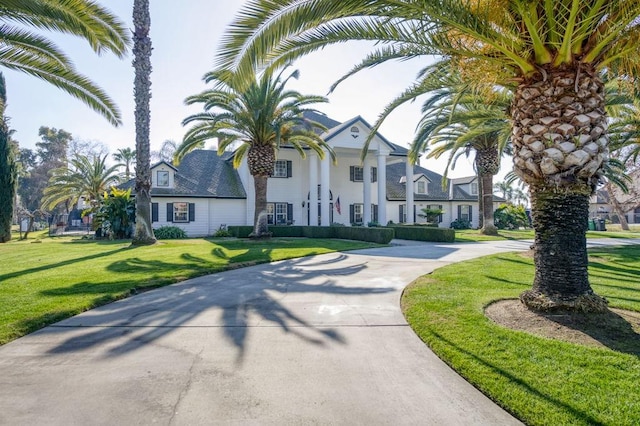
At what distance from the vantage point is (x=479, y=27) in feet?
17.8

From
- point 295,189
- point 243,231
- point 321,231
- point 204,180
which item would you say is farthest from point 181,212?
point 321,231

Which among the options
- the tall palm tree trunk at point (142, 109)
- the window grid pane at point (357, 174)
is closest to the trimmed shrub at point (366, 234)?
the window grid pane at point (357, 174)

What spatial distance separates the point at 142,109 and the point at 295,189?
13379 mm

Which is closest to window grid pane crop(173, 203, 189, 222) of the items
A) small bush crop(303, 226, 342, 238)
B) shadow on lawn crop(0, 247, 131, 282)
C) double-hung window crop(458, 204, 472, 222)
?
small bush crop(303, 226, 342, 238)

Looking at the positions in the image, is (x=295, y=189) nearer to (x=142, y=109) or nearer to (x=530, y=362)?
(x=142, y=109)

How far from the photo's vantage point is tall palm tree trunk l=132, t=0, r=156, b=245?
662 inches

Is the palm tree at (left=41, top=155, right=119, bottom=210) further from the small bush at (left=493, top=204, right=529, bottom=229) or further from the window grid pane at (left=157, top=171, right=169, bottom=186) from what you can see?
the small bush at (left=493, top=204, right=529, bottom=229)

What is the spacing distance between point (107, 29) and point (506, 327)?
46.0 feet

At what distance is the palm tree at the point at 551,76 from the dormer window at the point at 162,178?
73.5ft

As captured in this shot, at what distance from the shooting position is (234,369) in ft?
13.0

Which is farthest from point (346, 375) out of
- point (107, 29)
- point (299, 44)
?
point (107, 29)

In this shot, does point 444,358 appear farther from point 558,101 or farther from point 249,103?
point 249,103

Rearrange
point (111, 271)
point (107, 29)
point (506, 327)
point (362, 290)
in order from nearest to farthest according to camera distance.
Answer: point (506, 327) → point (362, 290) → point (111, 271) → point (107, 29)

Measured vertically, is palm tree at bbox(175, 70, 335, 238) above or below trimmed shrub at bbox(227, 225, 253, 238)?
above
